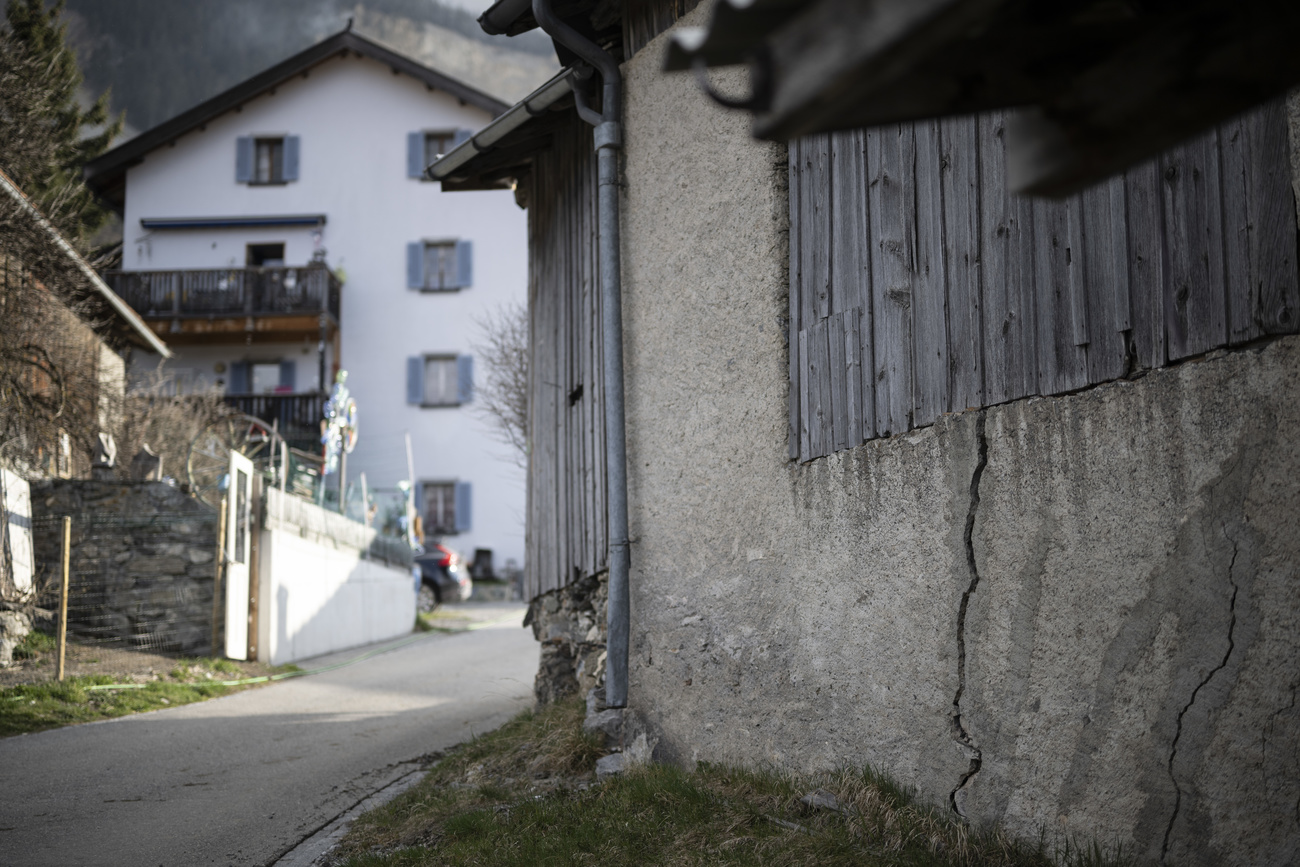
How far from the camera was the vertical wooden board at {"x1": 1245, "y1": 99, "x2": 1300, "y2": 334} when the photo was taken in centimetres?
288

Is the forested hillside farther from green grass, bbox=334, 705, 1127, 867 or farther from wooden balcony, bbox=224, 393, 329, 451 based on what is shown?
green grass, bbox=334, 705, 1127, 867

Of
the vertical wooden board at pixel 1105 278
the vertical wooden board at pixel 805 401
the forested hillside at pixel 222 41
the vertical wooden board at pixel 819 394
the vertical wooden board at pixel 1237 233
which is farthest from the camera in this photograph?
the forested hillside at pixel 222 41

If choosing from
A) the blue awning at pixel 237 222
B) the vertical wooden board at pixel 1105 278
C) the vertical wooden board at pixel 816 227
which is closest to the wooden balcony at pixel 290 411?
the blue awning at pixel 237 222

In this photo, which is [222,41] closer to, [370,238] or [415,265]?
[370,238]

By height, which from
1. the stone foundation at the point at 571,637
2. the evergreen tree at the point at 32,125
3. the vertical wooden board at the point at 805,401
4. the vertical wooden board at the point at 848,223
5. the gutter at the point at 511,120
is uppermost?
the evergreen tree at the point at 32,125

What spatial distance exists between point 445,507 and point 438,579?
565cm

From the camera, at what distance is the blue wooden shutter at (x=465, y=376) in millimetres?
28016

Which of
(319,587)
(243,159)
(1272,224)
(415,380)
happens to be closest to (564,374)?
(1272,224)

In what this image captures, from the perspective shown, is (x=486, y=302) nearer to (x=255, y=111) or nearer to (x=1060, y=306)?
(x=255, y=111)

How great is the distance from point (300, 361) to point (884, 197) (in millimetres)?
26291

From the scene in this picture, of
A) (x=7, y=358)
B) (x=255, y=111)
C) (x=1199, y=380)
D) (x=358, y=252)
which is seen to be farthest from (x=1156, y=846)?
(x=255, y=111)

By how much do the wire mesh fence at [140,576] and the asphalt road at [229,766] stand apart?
1528 mm

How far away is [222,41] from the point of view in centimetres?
7288

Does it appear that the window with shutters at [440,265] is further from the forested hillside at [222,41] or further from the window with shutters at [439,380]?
the forested hillside at [222,41]
